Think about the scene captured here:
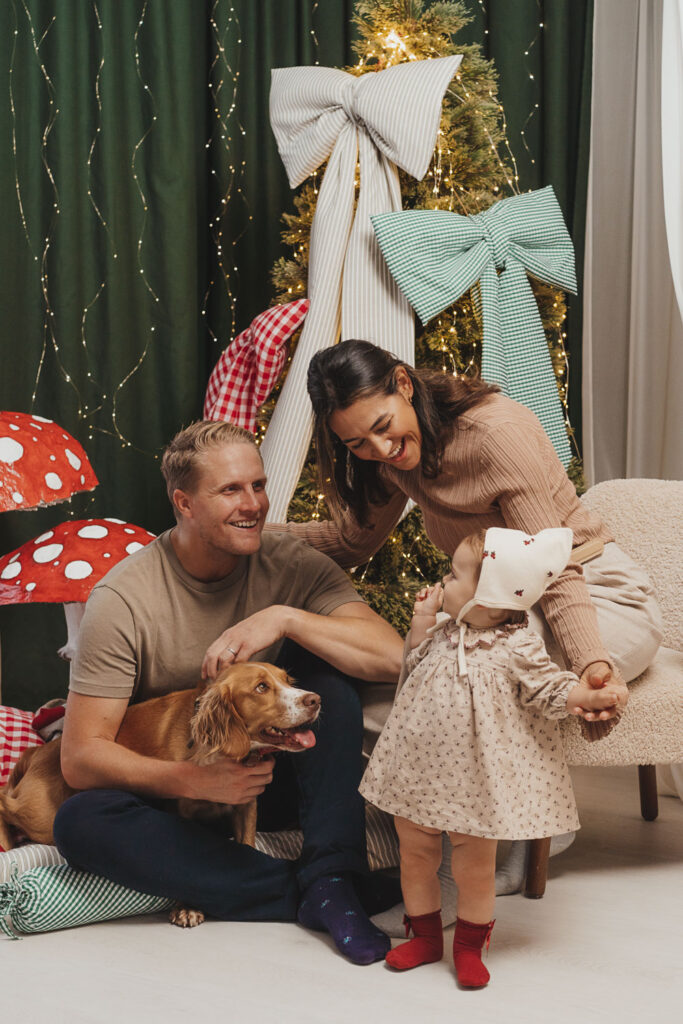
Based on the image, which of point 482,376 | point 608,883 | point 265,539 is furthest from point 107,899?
point 482,376

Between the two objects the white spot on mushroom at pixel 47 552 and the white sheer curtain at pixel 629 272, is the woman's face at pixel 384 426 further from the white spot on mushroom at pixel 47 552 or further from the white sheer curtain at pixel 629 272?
the white sheer curtain at pixel 629 272

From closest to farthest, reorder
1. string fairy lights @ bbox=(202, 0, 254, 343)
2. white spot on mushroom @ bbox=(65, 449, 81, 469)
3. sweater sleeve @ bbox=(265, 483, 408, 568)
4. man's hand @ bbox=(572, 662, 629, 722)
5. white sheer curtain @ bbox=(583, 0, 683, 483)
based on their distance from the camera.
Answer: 1. man's hand @ bbox=(572, 662, 629, 722)
2. sweater sleeve @ bbox=(265, 483, 408, 568)
3. white spot on mushroom @ bbox=(65, 449, 81, 469)
4. white sheer curtain @ bbox=(583, 0, 683, 483)
5. string fairy lights @ bbox=(202, 0, 254, 343)

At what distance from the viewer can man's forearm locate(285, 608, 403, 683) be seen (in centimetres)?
173

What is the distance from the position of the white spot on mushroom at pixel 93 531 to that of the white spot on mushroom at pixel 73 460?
14cm

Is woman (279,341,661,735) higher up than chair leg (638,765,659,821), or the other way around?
woman (279,341,661,735)

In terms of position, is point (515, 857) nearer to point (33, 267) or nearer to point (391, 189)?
point (391, 189)

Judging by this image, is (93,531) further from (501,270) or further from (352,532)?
(501,270)

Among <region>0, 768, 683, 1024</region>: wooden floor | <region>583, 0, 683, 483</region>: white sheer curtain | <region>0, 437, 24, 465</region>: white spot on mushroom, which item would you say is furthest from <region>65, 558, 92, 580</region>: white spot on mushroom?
<region>583, 0, 683, 483</region>: white sheer curtain

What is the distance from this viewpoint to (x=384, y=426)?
66.7 inches

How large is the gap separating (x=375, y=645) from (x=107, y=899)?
623 millimetres

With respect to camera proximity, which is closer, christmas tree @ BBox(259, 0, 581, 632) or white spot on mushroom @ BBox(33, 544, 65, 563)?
white spot on mushroom @ BBox(33, 544, 65, 563)

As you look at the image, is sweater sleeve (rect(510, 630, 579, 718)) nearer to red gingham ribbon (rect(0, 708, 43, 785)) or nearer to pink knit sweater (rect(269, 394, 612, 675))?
pink knit sweater (rect(269, 394, 612, 675))

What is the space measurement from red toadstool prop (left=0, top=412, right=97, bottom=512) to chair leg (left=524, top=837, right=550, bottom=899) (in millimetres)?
1199

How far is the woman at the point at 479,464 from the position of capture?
1642mm
